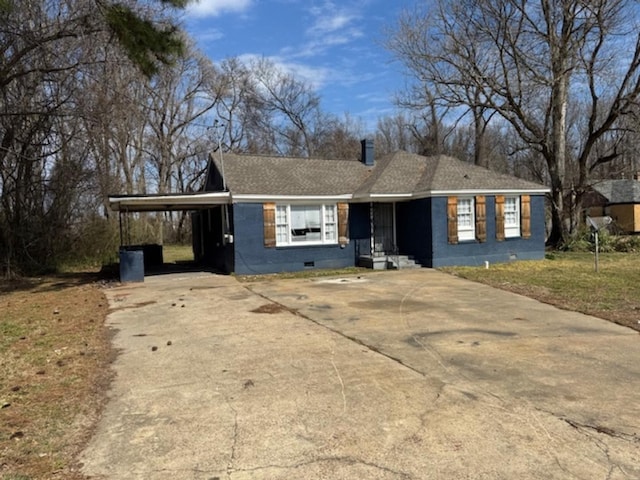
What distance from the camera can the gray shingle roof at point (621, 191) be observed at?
128ft

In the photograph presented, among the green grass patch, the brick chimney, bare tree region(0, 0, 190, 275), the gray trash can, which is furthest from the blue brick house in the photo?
bare tree region(0, 0, 190, 275)

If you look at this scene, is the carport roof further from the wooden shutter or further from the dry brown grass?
the wooden shutter

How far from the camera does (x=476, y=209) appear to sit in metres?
16.7

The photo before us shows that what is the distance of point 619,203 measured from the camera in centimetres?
3947

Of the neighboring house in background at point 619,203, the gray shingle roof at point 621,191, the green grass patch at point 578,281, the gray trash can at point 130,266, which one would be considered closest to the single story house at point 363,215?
the green grass patch at point 578,281

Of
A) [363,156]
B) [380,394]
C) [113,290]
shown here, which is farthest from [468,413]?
[363,156]

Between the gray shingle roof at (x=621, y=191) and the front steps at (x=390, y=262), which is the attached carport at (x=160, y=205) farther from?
the gray shingle roof at (x=621, y=191)

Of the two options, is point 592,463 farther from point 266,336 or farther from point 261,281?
point 261,281

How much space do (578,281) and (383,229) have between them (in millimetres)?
7044

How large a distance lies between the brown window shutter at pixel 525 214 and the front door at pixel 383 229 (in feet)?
15.3

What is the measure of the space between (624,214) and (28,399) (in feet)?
146

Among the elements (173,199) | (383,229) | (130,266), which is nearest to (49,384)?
(130,266)

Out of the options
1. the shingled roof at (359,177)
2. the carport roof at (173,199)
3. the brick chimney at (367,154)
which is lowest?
the carport roof at (173,199)

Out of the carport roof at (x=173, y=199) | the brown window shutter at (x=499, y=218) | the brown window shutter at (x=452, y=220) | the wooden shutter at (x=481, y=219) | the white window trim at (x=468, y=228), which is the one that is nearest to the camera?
the carport roof at (x=173, y=199)
